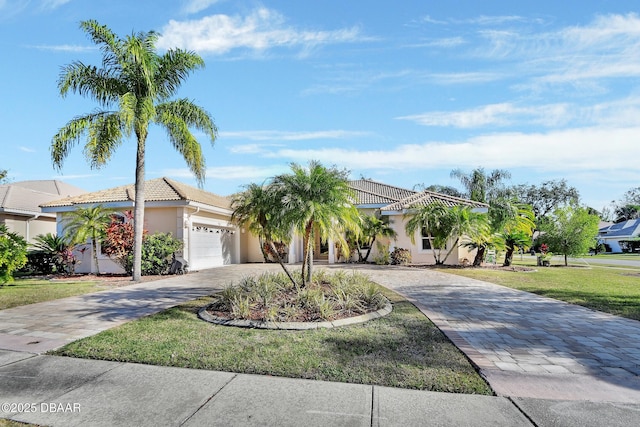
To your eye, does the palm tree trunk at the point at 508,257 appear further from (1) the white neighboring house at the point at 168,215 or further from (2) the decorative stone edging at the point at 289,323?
(1) the white neighboring house at the point at 168,215

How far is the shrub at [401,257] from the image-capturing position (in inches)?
763

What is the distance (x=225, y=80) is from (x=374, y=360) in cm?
1093

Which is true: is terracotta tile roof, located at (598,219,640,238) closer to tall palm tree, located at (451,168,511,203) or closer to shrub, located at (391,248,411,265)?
tall palm tree, located at (451,168,511,203)

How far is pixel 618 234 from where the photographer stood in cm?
5391

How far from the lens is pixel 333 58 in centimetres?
1165

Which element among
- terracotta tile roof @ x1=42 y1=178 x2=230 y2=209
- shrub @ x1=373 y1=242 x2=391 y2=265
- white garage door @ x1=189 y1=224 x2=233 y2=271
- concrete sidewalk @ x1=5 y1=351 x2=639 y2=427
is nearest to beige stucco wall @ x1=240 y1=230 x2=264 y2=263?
white garage door @ x1=189 y1=224 x2=233 y2=271

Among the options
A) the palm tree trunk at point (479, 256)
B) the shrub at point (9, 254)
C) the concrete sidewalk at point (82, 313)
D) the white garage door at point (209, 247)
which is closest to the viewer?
the concrete sidewalk at point (82, 313)

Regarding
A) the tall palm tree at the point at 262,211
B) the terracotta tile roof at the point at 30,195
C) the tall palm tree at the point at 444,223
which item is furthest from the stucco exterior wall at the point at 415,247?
the terracotta tile roof at the point at 30,195

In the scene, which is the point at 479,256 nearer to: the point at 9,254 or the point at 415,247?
the point at 415,247

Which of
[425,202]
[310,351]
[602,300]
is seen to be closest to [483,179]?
[425,202]

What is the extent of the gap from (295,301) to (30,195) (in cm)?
2420

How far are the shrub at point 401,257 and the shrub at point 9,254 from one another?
15909mm

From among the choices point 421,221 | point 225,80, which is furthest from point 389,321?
point 421,221

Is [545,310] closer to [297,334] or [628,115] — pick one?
[297,334]
